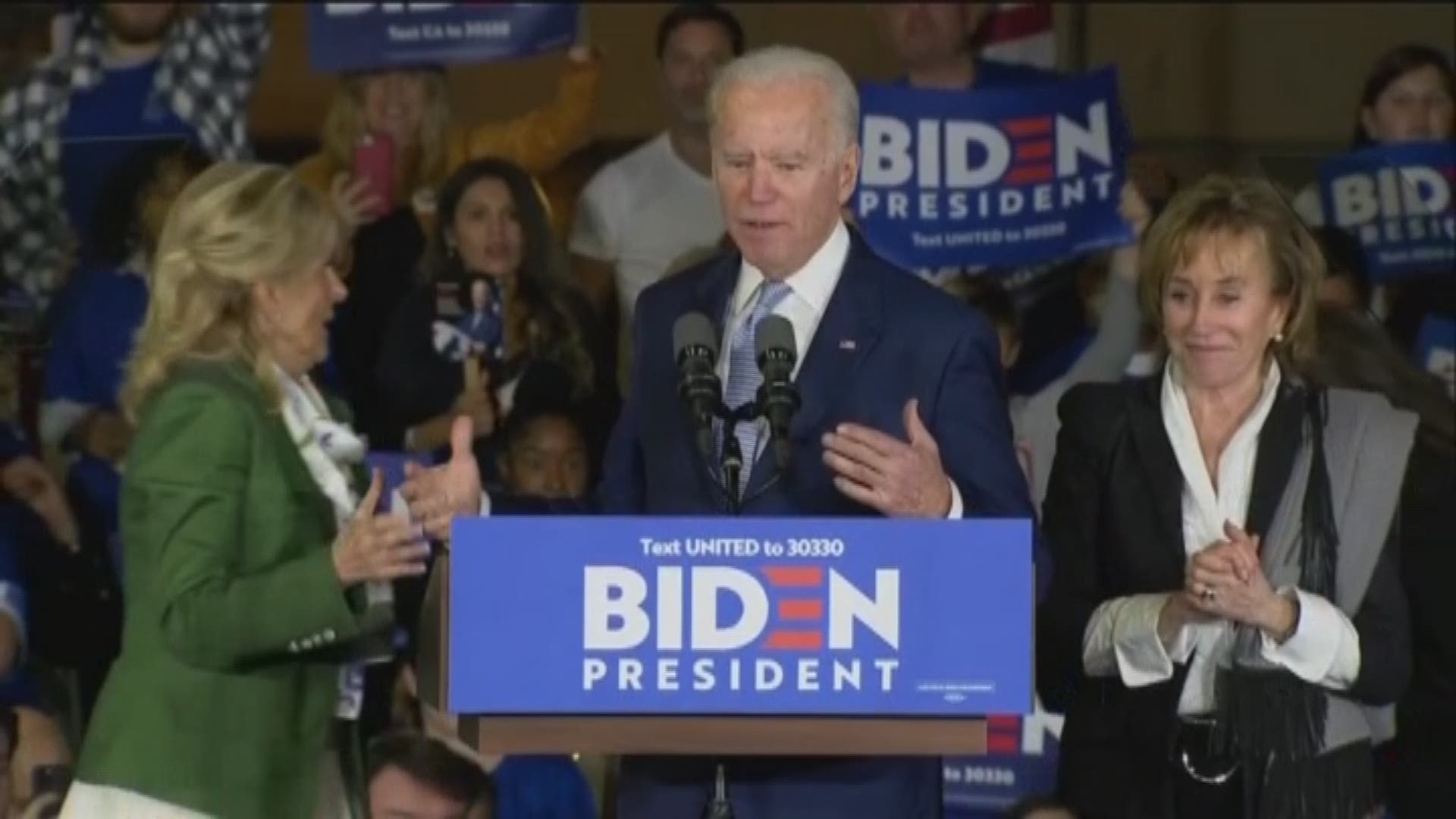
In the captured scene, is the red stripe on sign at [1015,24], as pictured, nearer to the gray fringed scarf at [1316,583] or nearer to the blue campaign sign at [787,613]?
the gray fringed scarf at [1316,583]

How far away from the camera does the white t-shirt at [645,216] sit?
8.77 m

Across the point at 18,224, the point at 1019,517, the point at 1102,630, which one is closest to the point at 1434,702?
the point at 1102,630

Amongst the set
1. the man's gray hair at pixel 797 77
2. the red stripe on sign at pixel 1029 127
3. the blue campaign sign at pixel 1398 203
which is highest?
the red stripe on sign at pixel 1029 127

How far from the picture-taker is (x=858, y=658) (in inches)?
192

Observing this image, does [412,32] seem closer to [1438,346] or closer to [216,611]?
[1438,346]

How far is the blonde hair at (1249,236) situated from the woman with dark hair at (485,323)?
2.60 m

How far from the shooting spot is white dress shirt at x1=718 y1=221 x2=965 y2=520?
5.29m

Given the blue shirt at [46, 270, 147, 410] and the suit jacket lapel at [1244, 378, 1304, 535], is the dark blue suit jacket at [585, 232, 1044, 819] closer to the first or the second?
the suit jacket lapel at [1244, 378, 1304, 535]

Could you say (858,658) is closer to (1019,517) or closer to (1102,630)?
(1019,517)

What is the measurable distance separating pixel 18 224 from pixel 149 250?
59 cm

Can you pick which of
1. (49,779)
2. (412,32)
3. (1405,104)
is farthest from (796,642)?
(1405,104)

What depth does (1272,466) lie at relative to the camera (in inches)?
227

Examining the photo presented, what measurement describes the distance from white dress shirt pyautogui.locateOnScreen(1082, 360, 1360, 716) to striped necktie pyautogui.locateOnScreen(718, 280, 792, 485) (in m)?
0.78

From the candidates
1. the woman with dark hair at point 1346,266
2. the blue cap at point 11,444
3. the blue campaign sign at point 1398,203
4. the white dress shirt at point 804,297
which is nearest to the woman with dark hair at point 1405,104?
the blue campaign sign at point 1398,203
